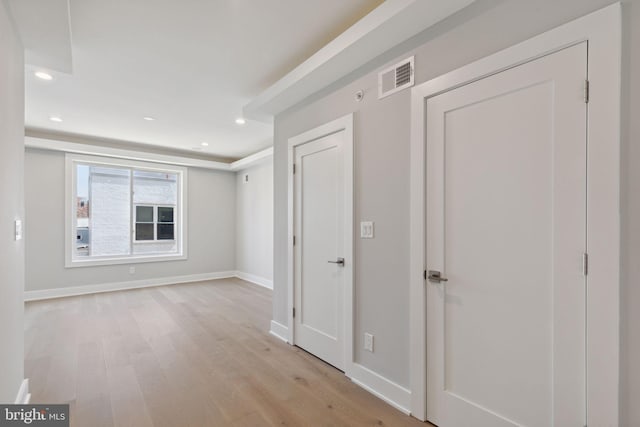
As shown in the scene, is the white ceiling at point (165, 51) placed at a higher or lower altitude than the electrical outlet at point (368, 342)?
higher

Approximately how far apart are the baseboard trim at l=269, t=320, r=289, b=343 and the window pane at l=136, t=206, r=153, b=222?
14.1 feet

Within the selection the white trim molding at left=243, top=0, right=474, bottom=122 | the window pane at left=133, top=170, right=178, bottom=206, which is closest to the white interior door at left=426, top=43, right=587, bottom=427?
the white trim molding at left=243, top=0, right=474, bottom=122

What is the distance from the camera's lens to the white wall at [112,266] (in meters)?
5.01

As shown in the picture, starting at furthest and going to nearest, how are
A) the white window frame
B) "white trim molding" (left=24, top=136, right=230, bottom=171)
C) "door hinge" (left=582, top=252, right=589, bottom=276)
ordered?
the white window frame → "white trim molding" (left=24, top=136, right=230, bottom=171) → "door hinge" (left=582, top=252, right=589, bottom=276)

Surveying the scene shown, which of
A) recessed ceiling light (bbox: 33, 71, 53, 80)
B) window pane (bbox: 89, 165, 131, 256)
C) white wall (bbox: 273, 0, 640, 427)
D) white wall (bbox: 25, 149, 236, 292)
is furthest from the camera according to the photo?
window pane (bbox: 89, 165, 131, 256)

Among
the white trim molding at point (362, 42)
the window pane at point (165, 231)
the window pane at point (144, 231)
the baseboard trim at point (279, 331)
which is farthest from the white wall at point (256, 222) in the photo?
the white trim molding at point (362, 42)

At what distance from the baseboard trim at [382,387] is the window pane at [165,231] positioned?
5501 mm

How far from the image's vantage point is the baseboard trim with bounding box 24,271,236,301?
16.6 feet

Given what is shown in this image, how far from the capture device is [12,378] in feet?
5.86

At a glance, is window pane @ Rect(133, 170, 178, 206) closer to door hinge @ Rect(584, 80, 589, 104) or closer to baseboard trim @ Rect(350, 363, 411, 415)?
baseboard trim @ Rect(350, 363, 411, 415)

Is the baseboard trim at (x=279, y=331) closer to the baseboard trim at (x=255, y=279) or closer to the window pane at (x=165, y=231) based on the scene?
the baseboard trim at (x=255, y=279)

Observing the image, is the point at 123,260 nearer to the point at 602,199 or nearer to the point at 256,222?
the point at 256,222

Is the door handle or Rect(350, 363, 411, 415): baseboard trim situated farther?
Rect(350, 363, 411, 415): baseboard trim

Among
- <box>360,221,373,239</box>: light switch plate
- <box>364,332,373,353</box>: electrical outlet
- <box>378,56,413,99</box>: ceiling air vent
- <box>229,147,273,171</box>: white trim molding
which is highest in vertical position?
<box>229,147,273,171</box>: white trim molding
